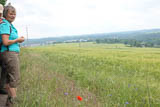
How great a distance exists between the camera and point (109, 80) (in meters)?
5.04

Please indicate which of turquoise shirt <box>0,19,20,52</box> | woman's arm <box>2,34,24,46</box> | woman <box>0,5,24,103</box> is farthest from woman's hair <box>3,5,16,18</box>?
woman's arm <box>2,34,24,46</box>

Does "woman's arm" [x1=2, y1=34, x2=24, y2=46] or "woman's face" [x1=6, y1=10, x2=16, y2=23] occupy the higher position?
"woman's face" [x1=6, y1=10, x2=16, y2=23]

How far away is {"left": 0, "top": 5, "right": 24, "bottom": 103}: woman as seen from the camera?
8.45 feet

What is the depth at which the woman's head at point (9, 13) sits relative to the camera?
2.72 metres

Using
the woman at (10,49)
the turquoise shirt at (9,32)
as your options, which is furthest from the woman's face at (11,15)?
the turquoise shirt at (9,32)

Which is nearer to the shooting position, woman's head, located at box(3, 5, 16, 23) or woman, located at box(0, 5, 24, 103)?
→ woman, located at box(0, 5, 24, 103)

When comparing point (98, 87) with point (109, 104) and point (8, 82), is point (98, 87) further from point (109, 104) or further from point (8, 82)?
point (8, 82)

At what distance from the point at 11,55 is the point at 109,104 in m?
1.78

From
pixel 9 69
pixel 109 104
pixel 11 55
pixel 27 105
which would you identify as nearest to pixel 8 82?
pixel 9 69

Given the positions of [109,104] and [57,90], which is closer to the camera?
[109,104]

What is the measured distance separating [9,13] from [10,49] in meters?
0.54

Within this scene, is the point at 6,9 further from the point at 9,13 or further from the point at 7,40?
the point at 7,40

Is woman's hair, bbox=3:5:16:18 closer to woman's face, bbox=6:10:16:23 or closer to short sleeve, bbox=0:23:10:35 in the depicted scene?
woman's face, bbox=6:10:16:23

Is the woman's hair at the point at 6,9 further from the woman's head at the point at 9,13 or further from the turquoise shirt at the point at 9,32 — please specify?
the turquoise shirt at the point at 9,32
